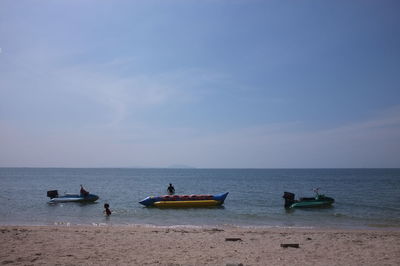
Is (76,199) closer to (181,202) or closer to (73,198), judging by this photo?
(73,198)

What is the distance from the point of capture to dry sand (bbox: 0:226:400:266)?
819 centimetres

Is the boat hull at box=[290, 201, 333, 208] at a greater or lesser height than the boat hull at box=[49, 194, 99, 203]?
greater

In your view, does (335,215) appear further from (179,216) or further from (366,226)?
(179,216)

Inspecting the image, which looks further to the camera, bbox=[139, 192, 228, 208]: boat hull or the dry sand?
bbox=[139, 192, 228, 208]: boat hull

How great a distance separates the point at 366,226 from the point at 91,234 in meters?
14.4

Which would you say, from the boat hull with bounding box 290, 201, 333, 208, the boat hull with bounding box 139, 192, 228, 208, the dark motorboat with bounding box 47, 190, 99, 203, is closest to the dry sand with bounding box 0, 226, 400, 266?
the boat hull with bounding box 139, 192, 228, 208

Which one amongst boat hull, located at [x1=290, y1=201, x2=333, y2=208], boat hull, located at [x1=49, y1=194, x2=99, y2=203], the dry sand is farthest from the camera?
boat hull, located at [x1=49, y1=194, x2=99, y2=203]

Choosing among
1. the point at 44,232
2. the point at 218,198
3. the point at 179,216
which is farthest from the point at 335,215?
the point at 44,232

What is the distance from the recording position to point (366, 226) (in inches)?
664

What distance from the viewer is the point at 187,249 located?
9.67 meters

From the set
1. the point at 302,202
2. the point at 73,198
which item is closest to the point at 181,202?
the point at 302,202

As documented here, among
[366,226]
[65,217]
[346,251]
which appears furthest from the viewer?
[65,217]

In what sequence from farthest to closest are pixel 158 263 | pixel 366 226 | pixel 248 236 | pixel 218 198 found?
pixel 218 198 → pixel 366 226 → pixel 248 236 → pixel 158 263

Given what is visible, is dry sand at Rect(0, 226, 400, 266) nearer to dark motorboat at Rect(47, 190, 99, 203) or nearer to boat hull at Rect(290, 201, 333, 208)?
boat hull at Rect(290, 201, 333, 208)
